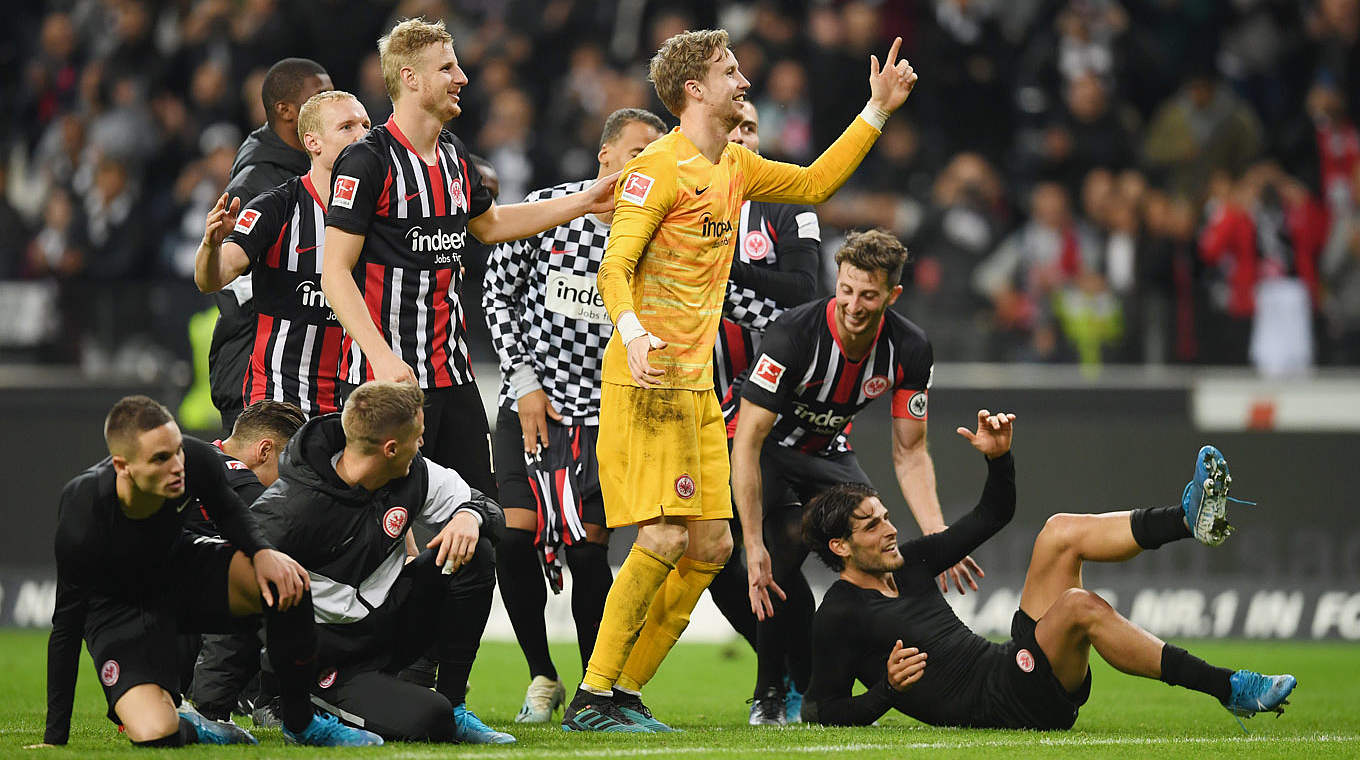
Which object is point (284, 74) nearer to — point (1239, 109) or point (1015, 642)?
point (1015, 642)

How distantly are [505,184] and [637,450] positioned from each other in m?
8.11

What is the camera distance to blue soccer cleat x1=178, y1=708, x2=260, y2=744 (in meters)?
5.79

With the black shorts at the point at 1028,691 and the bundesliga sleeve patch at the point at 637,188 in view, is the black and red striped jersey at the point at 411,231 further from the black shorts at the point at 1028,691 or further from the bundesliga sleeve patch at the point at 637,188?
the black shorts at the point at 1028,691

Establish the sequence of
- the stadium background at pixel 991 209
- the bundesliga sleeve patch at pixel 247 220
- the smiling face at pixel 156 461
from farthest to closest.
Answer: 1. the stadium background at pixel 991 209
2. the bundesliga sleeve patch at pixel 247 220
3. the smiling face at pixel 156 461

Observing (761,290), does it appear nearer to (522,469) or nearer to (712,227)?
(522,469)

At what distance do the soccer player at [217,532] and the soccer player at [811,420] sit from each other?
1856 mm

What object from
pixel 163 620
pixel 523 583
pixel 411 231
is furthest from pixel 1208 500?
pixel 163 620

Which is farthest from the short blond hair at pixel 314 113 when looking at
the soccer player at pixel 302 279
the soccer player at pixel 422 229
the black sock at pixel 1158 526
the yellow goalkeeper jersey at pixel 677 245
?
the black sock at pixel 1158 526

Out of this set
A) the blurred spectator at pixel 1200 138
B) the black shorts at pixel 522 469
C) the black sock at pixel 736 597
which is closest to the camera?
the black shorts at pixel 522 469

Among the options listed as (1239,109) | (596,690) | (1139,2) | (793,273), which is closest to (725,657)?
(793,273)

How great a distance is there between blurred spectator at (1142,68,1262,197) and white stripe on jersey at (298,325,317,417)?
9.22m

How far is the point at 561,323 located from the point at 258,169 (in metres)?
1.51

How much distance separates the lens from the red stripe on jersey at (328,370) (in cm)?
711

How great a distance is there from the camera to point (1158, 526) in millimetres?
6121
